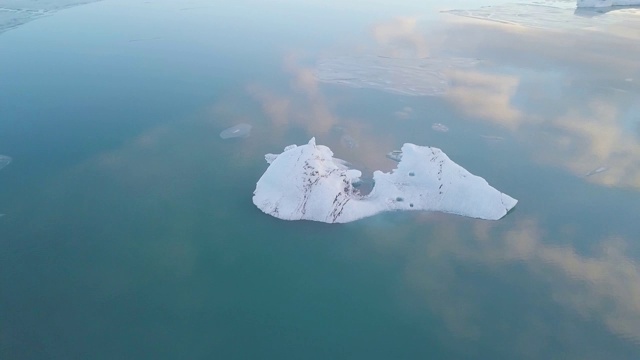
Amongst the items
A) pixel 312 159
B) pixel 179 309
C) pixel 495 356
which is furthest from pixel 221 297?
pixel 495 356

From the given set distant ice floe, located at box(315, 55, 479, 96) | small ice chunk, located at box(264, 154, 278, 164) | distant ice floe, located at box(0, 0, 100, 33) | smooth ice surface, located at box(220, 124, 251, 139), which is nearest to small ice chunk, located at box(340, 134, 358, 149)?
small ice chunk, located at box(264, 154, 278, 164)

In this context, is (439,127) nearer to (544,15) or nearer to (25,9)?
(544,15)

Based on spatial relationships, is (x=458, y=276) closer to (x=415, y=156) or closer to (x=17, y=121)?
(x=415, y=156)

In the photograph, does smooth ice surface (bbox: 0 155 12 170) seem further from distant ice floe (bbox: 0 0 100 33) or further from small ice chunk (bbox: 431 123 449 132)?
distant ice floe (bbox: 0 0 100 33)

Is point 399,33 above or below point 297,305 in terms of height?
above

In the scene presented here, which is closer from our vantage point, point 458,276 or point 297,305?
point 297,305

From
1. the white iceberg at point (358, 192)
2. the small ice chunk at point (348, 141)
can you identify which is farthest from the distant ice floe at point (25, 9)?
the white iceberg at point (358, 192)
